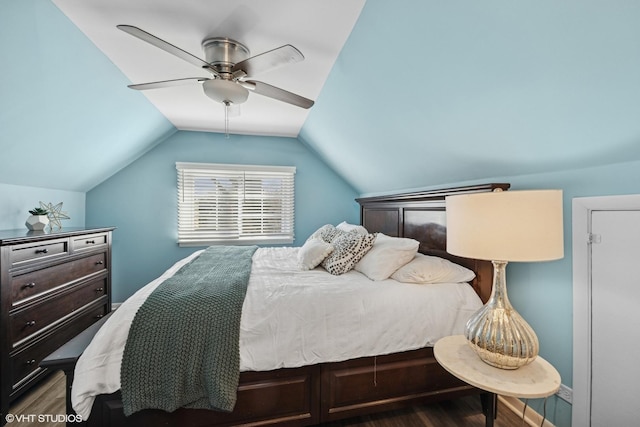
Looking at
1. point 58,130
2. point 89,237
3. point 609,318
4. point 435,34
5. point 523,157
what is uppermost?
point 435,34

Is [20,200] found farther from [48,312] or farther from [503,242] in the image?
[503,242]

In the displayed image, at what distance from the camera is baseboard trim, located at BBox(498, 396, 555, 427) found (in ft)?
5.09

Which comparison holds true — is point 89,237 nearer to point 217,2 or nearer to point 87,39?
point 87,39

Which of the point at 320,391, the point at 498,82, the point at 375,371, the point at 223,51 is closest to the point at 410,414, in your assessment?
the point at 375,371

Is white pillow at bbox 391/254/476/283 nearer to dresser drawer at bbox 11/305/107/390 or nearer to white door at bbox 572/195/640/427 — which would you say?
white door at bbox 572/195/640/427

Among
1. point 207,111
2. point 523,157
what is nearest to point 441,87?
point 523,157

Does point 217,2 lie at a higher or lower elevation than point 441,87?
higher

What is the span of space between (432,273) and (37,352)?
2.88 meters

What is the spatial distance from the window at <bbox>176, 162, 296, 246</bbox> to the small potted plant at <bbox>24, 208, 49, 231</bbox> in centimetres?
137

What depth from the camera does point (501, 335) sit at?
1.15 meters

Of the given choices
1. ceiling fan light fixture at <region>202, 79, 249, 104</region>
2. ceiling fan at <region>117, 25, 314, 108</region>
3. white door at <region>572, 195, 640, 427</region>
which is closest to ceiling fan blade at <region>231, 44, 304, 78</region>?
ceiling fan at <region>117, 25, 314, 108</region>

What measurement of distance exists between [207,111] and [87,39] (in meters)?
1.29

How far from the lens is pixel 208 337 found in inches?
50.4

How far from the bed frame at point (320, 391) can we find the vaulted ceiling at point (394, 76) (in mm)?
444
